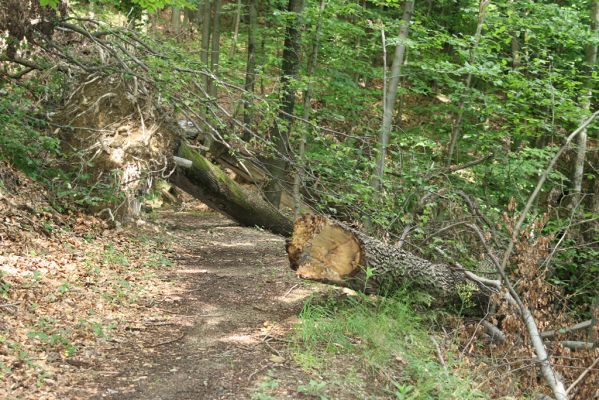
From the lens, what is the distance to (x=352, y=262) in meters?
5.88

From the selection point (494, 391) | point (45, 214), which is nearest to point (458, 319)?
point (494, 391)

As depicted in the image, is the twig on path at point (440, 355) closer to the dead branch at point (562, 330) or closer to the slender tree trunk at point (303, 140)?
the dead branch at point (562, 330)

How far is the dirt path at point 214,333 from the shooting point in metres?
4.31

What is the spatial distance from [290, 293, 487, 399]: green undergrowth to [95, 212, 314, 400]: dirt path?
0.29 m

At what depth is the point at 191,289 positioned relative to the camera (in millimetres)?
7180

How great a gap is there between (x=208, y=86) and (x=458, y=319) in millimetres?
12415

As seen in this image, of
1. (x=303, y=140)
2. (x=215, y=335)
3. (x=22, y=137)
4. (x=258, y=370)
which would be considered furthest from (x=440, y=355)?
(x=22, y=137)

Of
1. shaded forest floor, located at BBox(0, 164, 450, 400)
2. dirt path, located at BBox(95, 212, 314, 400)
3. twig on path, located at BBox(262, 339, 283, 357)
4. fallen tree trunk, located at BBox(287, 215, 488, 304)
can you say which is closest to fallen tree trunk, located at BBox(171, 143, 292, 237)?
dirt path, located at BBox(95, 212, 314, 400)

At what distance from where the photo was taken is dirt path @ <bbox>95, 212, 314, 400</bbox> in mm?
4312

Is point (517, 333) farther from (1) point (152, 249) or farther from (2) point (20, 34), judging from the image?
(2) point (20, 34)

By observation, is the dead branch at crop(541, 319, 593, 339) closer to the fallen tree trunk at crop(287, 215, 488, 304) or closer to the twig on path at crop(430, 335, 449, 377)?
the fallen tree trunk at crop(287, 215, 488, 304)

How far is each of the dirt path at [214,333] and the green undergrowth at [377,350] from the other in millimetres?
291

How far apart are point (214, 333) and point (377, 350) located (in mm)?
1642

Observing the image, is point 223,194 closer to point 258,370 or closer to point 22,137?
point 22,137
